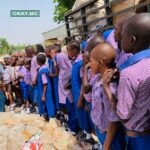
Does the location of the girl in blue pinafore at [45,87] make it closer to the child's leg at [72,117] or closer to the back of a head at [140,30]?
the child's leg at [72,117]

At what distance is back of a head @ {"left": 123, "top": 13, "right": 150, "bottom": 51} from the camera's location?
2.14m

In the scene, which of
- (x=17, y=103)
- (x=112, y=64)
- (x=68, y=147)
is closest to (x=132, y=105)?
(x=112, y=64)

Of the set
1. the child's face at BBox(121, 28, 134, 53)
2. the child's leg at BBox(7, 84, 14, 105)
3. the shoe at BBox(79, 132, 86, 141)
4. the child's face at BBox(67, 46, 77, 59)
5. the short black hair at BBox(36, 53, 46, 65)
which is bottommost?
the child's leg at BBox(7, 84, 14, 105)

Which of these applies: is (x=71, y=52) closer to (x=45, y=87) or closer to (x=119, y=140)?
(x=45, y=87)

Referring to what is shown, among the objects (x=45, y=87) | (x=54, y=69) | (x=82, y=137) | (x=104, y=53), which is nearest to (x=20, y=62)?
(x=45, y=87)

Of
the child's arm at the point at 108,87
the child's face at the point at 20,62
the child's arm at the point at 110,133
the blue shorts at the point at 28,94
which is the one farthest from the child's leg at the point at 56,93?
the child's arm at the point at 108,87

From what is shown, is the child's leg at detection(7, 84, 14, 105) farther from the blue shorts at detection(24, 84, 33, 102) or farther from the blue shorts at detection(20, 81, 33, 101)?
the blue shorts at detection(24, 84, 33, 102)

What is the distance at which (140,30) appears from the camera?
214 cm

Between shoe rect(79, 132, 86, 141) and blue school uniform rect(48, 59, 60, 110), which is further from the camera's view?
blue school uniform rect(48, 59, 60, 110)

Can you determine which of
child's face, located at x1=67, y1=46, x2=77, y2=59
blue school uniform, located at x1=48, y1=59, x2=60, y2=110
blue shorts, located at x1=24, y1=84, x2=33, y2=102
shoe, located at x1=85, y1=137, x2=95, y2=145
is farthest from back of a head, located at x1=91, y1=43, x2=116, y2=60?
blue shorts, located at x1=24, y1=84, x2=33, y2=102

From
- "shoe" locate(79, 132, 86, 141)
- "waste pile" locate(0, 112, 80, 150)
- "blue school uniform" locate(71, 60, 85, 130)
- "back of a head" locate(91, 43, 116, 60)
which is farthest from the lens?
"shoe" locate(79, 132, 86, 141)

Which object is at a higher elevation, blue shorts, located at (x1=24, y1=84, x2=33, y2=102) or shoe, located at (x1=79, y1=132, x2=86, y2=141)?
shoe, located at (x1=79, y1=132, x2=86, y2=141)

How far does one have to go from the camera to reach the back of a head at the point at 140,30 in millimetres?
2139

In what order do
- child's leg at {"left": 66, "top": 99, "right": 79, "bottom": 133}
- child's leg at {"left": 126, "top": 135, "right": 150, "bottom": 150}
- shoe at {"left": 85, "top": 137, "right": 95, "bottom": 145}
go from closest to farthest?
1. child's leg at {"left": 126, "top": 135, "right": 150, "bottom": 150}
2. shoe at {"left": 85, "top": 137, "right": 95, "bottom": 145}
3. child's leg at {"left": 66, "top": 99, "right": 79, "bottom": 133}
